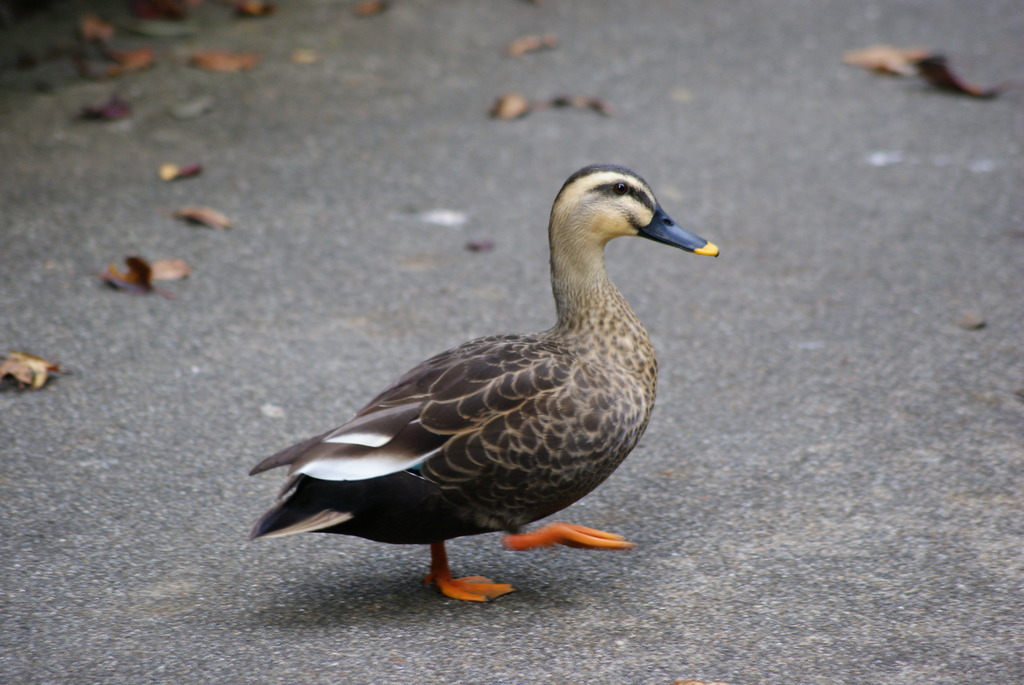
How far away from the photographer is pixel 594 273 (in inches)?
130

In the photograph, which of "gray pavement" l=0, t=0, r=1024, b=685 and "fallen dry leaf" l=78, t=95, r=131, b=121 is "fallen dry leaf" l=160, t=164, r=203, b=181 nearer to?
"gray pavement" l=0, t=0, r=1024, b=685

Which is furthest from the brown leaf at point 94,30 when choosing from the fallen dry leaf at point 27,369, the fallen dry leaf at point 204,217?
the fallen dry leaf at point 27,369

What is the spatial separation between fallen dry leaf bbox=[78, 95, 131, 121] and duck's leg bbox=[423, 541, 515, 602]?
162 inches

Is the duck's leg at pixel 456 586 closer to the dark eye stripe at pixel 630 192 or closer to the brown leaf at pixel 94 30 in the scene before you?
the dark eye stripe at pixel 630 192

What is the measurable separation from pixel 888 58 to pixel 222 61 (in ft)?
14.1

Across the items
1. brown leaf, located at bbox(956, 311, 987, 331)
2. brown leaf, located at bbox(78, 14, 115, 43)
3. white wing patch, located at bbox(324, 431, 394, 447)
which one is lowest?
brown leaf, located at bbox(956, 311, 987, 331)

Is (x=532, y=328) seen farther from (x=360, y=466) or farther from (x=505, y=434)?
(x=360, y=466)

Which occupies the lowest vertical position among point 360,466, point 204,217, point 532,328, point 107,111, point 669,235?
point 532,328

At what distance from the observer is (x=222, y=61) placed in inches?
266

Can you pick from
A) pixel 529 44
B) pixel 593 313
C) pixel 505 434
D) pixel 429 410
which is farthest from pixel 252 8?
pixel 505 434

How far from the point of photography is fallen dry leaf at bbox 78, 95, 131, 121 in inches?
240

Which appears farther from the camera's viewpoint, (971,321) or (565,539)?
(971,321)

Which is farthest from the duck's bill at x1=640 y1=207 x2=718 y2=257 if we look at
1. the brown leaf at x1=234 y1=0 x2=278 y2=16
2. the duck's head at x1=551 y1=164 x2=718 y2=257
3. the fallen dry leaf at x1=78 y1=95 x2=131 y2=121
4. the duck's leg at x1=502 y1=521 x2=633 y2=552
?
the brown leaf at x1=234 y1=0 x2=278 y2=16

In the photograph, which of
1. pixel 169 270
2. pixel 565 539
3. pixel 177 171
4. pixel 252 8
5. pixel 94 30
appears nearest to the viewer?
pixel 565 539
